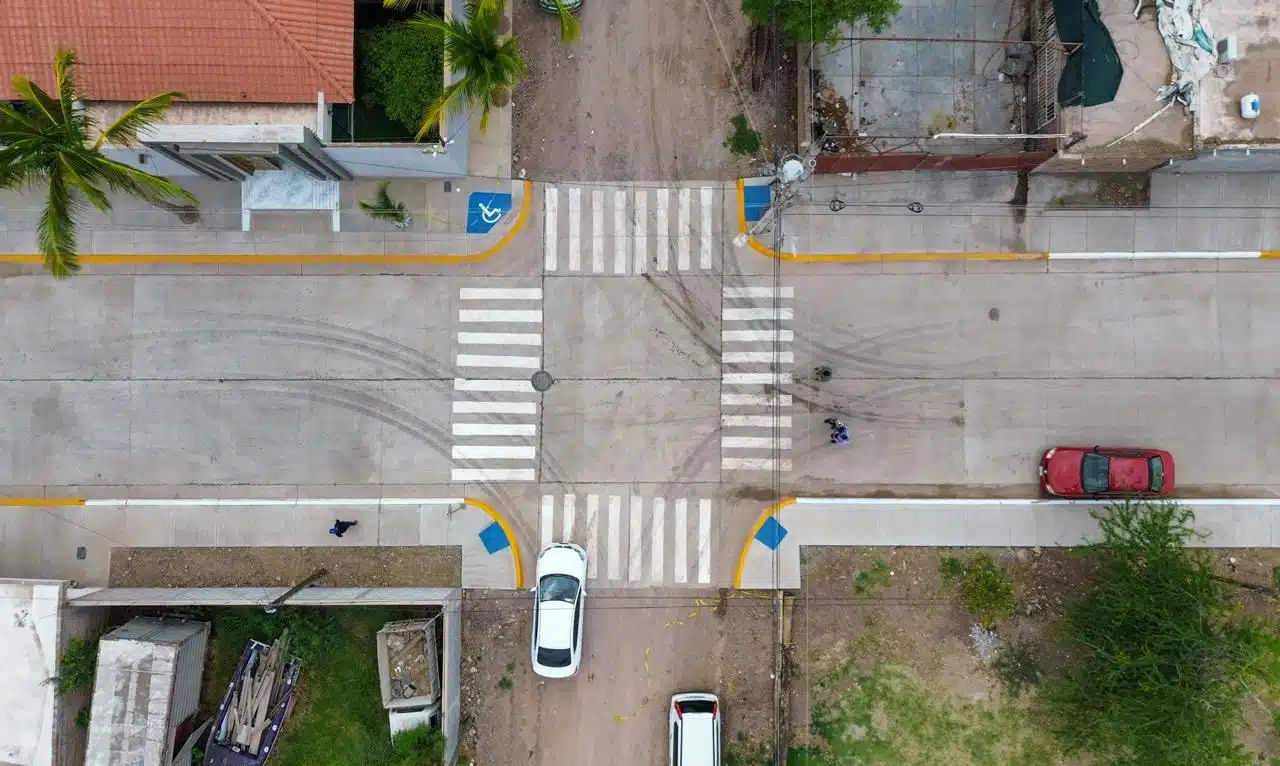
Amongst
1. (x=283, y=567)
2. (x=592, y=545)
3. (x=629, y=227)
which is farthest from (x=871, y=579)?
(x=283, y=567)

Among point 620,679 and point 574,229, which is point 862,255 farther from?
point 620,679

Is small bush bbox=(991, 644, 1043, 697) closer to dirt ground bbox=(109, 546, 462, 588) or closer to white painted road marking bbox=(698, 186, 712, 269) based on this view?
white painted road marking bbox=(698, 186, 712, 269)

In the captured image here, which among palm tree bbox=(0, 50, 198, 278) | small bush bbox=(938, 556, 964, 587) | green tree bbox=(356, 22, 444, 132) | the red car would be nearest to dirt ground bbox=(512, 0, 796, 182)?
green tree bbox=(356, 22, 444, 132)

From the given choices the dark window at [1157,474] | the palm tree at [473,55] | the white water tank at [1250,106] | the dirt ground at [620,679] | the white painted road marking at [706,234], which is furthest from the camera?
the white painted road marking at [706,234]

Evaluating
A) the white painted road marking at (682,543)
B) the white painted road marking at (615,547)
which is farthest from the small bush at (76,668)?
the white painted road marking at (682,543)

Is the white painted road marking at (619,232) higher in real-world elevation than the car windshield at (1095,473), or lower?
higher

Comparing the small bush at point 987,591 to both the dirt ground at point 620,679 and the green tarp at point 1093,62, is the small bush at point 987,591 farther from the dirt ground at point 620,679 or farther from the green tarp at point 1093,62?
the green tarp at point 1093,62
